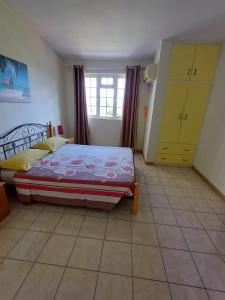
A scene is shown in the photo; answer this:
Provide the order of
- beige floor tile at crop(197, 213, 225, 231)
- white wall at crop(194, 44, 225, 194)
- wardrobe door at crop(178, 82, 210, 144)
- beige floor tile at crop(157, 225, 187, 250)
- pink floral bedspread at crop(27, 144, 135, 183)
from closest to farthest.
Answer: beige floor tile at crop(157, 225, 187, 250)
beige floor tile at crop(197, 213, 225, 231)
pink floral bedspread at crop(27, 144, 135, 183)
white wall at crop(194, 44, 225, 194)
wardrobe door at crop(178, 82, 210, 144)

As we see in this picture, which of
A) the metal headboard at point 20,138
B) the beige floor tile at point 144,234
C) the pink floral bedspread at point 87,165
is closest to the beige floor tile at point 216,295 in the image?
the beige floor tile at point 144,234

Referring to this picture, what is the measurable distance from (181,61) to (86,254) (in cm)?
360

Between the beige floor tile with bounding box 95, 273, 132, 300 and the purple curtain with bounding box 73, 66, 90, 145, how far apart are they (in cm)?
367

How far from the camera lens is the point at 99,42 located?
9.97ft

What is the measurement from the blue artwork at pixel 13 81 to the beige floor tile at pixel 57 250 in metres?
2.06

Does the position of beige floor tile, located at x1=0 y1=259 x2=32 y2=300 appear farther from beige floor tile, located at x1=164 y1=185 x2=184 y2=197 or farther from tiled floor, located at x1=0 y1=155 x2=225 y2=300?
beige floor tile, located at x1=164 y1=185 x2=184 y2=197

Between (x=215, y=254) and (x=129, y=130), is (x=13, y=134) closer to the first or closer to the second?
(x=129, y=130)

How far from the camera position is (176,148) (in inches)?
137

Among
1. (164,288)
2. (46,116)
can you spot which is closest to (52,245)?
(164,288)

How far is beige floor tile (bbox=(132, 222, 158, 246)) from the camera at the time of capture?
5.17ft

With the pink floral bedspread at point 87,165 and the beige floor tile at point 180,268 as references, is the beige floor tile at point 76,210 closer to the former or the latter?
the pink floral bedspread at point 87,165

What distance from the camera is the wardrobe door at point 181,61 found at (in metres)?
2.87

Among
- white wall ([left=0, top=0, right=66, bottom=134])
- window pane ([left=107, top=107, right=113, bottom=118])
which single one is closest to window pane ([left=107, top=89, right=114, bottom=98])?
window pane ([left=107, top=107, right=113, bottom=118])

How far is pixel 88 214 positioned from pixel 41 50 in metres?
3.31
